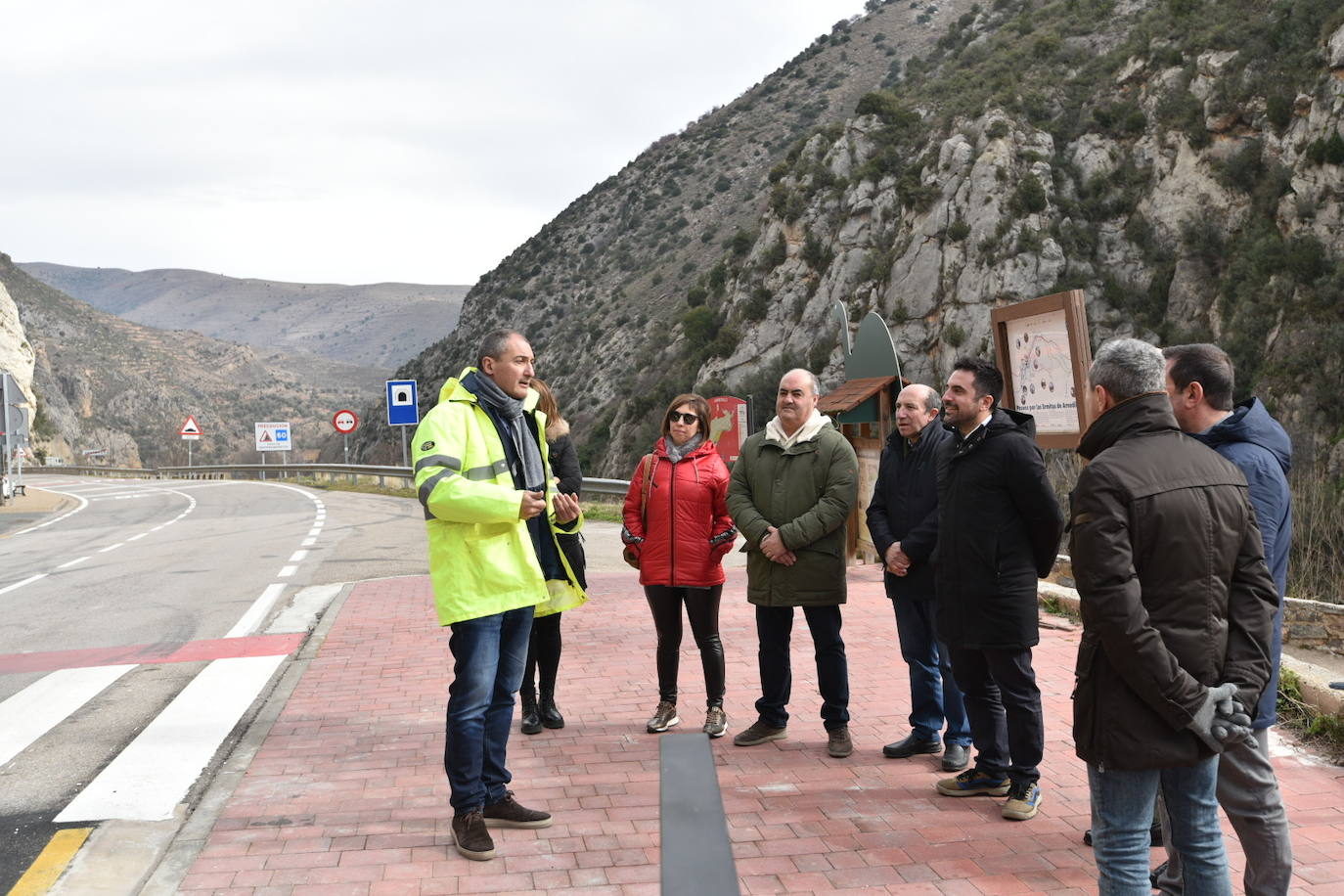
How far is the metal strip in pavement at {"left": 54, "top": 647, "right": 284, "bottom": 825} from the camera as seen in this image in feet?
15.8

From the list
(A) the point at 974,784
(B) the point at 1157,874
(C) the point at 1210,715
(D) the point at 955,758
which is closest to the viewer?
(C) the point at 1210,715

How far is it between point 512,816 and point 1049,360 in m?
4.83

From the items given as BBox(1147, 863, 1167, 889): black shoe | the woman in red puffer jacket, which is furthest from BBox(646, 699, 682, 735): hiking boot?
BBox(1147, 863, 1167, 889): black shoe

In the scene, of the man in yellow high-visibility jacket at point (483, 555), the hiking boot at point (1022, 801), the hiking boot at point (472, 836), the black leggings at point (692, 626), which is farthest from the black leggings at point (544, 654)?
the hiking boot at point (1022, 801)

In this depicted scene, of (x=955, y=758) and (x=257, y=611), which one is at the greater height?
(x=257, y=611)

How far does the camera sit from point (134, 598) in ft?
37.1

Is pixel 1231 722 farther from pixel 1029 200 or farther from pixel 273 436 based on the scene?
pixel 273 436

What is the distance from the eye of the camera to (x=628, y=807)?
4.61 metres

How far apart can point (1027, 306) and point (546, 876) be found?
202 inches

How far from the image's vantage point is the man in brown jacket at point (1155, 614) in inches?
109

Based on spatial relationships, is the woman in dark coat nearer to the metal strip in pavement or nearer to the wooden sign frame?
the metal strip in pavement

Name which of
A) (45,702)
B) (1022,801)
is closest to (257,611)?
(45,702)

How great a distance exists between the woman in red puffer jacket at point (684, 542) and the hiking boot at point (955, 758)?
1208 millimetres

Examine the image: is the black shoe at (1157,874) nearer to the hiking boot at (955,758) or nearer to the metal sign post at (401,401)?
the hiking boot at (955,758)
